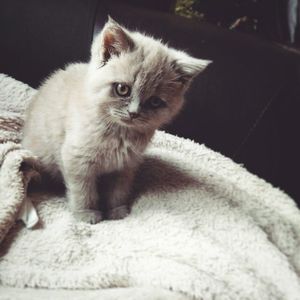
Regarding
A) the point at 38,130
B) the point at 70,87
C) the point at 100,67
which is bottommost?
the point at 38,130

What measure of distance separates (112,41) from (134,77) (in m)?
0.10

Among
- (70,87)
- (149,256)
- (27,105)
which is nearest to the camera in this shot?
(149,256)

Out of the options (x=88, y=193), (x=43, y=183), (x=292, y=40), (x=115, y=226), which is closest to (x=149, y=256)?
(x=115, y=226)

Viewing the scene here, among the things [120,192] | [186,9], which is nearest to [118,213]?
[120,192]

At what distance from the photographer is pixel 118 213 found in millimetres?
1194

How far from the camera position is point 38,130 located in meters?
1.26

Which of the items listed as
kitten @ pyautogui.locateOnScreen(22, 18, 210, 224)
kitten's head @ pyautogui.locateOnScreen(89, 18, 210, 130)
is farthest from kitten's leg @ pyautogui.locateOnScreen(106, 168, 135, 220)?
kitten's head @ pyautogui.locateOnScreen(89, 18, 210, 130)

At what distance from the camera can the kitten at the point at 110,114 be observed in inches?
41.7

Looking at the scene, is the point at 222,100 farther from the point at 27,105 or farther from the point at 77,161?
the point at 27,105

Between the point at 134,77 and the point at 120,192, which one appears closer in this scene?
the point at 134,77

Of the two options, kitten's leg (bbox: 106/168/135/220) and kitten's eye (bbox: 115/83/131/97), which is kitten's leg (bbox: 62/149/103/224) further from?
kitten's eye (bbox: 115/83/131/97)

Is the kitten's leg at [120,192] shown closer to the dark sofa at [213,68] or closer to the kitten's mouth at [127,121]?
the kitten's mouth at [127,121]

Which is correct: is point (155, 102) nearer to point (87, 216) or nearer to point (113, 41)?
point (113, 41)

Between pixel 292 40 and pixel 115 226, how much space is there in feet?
→ 3.06
